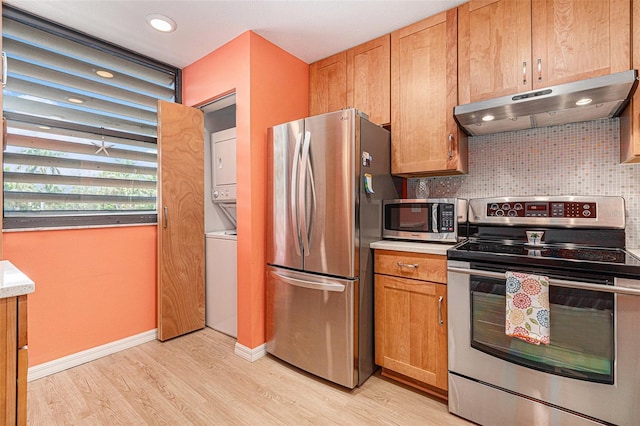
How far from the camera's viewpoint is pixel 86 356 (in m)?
2.32

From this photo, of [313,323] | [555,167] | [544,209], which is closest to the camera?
[544,209]

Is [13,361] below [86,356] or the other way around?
the other way around

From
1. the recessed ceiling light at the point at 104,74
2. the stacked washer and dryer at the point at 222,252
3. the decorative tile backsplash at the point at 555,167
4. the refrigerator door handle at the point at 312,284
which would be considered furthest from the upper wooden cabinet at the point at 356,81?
the recessed ceiling light at the point at 104,74

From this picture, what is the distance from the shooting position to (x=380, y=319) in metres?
2.05

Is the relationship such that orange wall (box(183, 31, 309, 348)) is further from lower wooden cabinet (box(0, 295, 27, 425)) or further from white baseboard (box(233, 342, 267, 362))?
lower wooden cabinet (box(0, 295, 27, 425))

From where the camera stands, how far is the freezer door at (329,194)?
1.94 m

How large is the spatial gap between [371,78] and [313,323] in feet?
6.23

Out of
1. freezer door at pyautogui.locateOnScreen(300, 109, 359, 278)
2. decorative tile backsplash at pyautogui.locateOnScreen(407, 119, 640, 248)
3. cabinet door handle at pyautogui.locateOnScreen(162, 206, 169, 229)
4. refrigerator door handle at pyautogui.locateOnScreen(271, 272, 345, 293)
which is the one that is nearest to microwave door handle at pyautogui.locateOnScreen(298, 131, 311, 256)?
freezer door at pyautogui.locateOnScreen(300, 109, 359, 278)

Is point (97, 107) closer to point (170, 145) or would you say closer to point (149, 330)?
point (170, 145)

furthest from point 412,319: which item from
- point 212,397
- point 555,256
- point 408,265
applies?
point 212,397

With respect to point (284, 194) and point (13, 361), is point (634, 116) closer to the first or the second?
point (284, 194)

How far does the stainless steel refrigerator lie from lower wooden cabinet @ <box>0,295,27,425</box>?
55.7 inches

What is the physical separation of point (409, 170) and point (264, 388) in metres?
1.79

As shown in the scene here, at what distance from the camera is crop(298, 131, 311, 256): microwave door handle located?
6.91 ft
